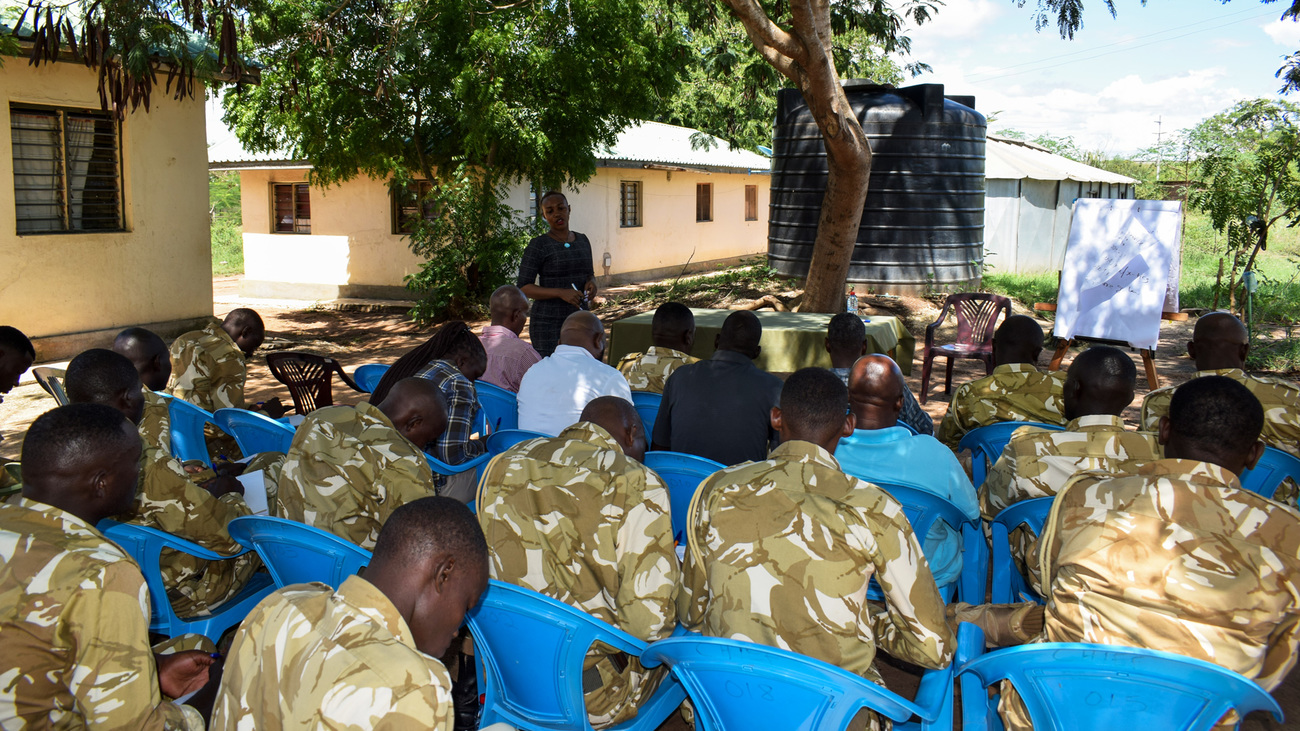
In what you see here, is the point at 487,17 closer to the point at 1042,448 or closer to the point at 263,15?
the point at 263,15

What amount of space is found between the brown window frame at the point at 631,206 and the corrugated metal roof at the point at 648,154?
822 millimetres

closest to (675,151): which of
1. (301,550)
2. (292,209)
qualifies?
(292,209)

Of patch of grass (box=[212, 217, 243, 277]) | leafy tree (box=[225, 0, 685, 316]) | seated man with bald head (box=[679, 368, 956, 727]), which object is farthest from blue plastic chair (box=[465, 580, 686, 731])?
patch of grass (box=[212, 217, 243, 277])

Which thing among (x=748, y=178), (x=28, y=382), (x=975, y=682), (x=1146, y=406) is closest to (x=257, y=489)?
(x=975, y=682)

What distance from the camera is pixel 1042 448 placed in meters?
3.09

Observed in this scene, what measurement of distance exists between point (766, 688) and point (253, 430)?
3.17m

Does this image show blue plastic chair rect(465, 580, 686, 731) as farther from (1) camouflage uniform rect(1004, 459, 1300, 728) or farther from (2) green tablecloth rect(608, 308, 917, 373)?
(2) green tablecloth rect(608, 308, 917, 373)

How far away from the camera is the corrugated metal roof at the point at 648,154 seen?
16.2 meters

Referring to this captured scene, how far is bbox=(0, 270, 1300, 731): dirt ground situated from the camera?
673cm

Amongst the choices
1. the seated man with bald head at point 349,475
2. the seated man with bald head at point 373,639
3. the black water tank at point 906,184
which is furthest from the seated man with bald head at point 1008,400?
the black water tank at point 906,184

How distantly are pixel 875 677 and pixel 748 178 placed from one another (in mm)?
24050

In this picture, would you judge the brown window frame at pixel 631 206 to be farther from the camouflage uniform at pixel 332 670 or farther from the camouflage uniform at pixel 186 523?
the camouflage uniform at pixel 332 670

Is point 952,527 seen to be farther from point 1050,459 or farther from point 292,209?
point 292,209

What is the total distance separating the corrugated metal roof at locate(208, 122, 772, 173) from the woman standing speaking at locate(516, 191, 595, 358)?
27.2 feet
